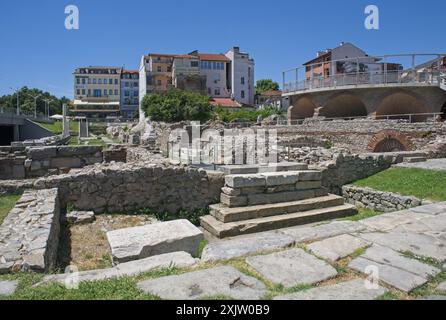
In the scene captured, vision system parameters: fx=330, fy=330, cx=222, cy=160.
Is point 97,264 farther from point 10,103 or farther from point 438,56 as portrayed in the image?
point 10,103

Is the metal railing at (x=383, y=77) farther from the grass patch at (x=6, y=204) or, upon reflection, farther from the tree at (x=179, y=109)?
the grass patch at (x=6, y=204)

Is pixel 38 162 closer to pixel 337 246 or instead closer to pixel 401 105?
pixel 337 246

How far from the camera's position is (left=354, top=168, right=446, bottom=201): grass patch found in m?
8.46

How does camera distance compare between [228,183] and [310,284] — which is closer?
[310,284]

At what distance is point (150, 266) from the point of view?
351 centimetres

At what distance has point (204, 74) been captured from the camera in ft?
224

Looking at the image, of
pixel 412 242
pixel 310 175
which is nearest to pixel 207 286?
pixel 412 242

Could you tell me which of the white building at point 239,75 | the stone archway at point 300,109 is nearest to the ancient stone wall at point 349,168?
the stone archway at point 300,109

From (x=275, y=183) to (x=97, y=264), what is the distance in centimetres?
471

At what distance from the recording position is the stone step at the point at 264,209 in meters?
7.58

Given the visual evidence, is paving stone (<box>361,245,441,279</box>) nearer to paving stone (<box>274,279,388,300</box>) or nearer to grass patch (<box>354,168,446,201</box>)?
paving stone (<box>274,279,388,300</box>)

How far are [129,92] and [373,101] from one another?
6626 centimetres

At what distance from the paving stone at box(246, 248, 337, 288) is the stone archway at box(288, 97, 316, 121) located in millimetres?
33125
